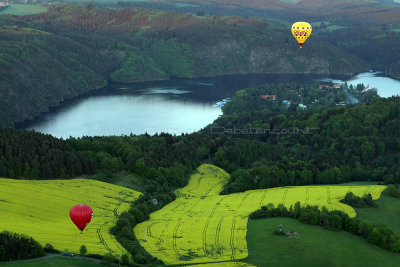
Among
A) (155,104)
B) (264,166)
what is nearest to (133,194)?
(264,166)

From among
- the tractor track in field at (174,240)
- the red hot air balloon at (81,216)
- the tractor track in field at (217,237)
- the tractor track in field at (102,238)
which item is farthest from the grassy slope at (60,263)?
the tractor track in field at (217,237)

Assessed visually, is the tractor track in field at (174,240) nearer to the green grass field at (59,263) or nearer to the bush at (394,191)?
the green grass field at (59,263)

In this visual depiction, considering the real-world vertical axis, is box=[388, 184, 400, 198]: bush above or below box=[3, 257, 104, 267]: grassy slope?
below

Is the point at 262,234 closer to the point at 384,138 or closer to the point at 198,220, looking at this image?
the point at 198,220

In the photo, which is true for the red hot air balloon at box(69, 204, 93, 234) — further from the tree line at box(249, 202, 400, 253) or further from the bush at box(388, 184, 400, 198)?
the bush at box(388, 184, 400, 198)

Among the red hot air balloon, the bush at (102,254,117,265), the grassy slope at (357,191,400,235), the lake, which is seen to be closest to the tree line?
the grassy slope at (357,191,400,235)
